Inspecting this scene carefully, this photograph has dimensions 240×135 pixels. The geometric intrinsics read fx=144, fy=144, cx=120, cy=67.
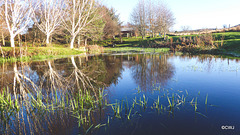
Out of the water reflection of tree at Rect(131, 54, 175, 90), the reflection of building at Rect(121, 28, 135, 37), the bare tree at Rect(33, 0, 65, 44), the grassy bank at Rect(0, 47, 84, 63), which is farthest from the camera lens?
the reflection of building at Rect(121, 28, 135, 37)

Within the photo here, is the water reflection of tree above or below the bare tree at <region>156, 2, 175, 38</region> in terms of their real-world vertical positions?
below

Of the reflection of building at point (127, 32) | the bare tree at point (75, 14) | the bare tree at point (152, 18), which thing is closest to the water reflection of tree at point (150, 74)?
the bare tree at point (75, 14)

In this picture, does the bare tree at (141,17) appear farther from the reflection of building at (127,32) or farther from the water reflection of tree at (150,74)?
the water reflection of tree at (150,74)

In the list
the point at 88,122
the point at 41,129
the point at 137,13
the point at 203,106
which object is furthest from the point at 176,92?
the point at 137,13

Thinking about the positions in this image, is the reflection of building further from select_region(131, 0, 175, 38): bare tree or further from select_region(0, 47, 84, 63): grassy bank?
select_region(0, 47, 84, 63): grassy bank

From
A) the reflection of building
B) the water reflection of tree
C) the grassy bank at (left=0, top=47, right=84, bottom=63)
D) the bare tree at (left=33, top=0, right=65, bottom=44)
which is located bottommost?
the water reflection of tree

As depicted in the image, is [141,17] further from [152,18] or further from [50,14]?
[50,14]

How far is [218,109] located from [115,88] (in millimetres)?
3393

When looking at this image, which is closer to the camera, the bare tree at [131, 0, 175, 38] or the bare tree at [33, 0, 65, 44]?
the bare tree at [33, 0, 65, 44]

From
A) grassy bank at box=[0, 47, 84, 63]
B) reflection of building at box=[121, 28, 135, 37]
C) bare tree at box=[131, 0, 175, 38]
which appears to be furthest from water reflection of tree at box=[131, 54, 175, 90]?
reflection of building at box=[121, 28, 135, 37]

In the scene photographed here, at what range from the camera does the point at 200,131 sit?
285cm

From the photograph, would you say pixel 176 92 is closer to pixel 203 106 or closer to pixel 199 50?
pixel 203 106

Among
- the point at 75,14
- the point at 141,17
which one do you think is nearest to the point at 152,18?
the point at 141,17

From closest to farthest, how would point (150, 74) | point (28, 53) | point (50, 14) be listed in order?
1. point (150, 74)
2. point (28, 53)
3. point (50, 14)
